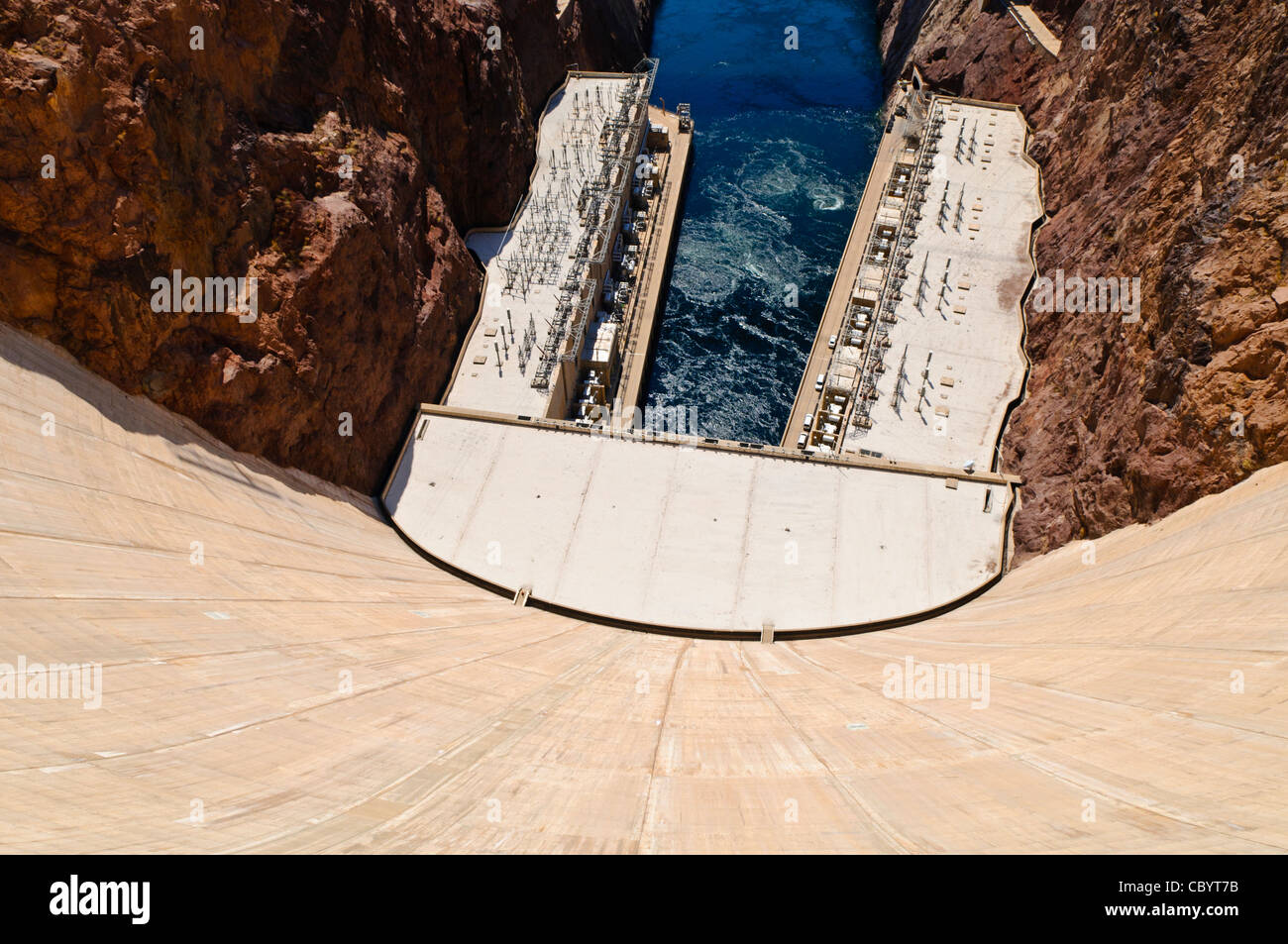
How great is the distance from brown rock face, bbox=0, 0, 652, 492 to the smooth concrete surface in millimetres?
4962

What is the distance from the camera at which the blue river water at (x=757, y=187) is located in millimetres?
56219

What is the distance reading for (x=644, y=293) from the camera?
5697 centimetres

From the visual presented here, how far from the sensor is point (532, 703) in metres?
22.6

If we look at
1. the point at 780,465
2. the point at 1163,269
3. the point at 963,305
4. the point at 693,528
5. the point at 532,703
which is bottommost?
the point at 532,703

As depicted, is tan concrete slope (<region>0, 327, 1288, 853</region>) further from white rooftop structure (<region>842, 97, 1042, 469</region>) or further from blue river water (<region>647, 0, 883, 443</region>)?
blue river water (<region>647, 0, 883, 443</region>)

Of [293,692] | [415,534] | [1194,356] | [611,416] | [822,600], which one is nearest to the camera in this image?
[293,692]

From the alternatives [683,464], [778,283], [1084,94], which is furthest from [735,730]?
[1084,94]

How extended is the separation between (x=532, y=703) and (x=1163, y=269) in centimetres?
3185

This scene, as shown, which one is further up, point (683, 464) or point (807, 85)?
point (807, 85)

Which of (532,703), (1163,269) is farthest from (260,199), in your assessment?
(1163,269)

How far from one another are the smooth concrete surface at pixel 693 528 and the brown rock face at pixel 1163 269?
4.57m

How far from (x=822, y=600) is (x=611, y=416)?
776 inches

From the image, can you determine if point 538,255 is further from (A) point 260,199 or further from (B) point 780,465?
(B) point 780,465

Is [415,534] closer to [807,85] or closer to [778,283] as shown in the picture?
[778,283]
